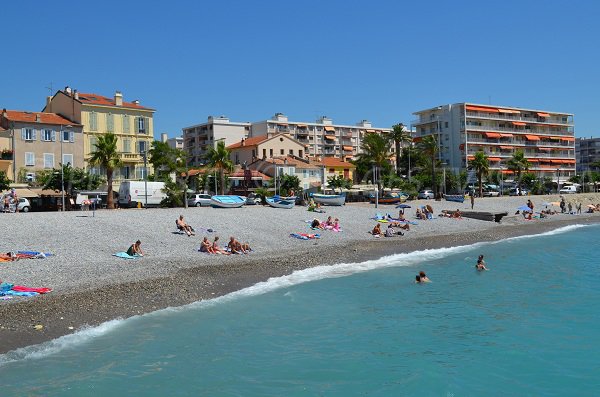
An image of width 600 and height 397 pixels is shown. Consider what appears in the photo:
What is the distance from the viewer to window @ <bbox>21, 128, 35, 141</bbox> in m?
53.2

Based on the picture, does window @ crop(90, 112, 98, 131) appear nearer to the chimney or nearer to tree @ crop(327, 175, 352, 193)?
the chimney

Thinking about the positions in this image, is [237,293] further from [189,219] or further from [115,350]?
[189,219]

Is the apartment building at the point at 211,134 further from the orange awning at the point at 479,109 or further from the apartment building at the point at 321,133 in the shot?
the orange awning at the point at 479,109

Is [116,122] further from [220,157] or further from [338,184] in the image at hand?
[338,184]

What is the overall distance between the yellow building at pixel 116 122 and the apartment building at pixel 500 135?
5961 centimetres

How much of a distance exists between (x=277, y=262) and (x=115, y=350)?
1223 centimetres

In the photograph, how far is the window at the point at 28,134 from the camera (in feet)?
175

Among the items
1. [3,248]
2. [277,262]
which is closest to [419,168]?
[277,262]

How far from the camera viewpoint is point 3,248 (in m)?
22.9

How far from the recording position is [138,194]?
163 feet

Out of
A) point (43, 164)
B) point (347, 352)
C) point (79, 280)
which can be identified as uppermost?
point (43, 164)

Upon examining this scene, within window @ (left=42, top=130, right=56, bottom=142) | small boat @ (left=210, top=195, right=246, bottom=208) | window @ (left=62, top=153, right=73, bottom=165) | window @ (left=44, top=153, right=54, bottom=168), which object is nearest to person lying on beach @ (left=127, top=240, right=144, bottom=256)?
small boat @ (left=210, top=195, right=246, bottom=208)

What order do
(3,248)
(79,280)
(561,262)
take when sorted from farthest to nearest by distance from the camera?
1. (561,262)
2. (3,248)
3. (79,280)

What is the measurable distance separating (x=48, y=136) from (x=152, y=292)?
41.9 metres
